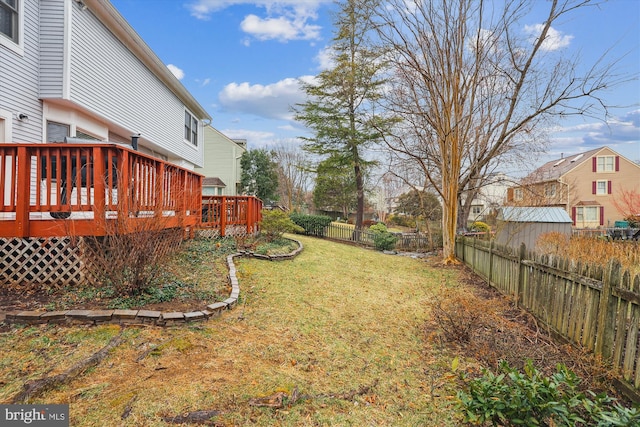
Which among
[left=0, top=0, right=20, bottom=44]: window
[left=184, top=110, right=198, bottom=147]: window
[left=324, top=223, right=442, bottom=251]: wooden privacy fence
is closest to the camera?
[left=0, top=0, right=20, bottom=44]: window

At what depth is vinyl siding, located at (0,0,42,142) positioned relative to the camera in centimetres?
586

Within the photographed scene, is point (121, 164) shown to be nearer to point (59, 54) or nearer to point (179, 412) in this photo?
point (179, 412)

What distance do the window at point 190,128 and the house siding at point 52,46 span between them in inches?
300

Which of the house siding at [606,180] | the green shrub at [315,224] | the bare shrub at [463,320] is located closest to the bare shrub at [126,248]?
the bare shrub at [463,320]

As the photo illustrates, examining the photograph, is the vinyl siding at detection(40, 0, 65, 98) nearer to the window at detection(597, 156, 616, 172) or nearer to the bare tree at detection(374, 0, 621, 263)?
the bare tree at detection(374, 0, 621, 263)

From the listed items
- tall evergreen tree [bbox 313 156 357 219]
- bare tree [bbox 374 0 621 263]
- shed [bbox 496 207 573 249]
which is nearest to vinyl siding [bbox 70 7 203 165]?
bare tree [bbox 374 0 621 263]

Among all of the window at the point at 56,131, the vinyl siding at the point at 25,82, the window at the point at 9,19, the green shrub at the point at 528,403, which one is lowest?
the green shrub at the point at 528,403

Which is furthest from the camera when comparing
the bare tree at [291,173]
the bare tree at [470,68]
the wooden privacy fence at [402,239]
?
the bare tree at [291,173]

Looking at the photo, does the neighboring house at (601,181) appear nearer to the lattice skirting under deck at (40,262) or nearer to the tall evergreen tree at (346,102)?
the tall evergreen tree at (346,102)

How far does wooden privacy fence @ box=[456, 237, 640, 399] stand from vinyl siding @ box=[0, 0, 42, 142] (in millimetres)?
9542

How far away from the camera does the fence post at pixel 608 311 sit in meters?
3.03

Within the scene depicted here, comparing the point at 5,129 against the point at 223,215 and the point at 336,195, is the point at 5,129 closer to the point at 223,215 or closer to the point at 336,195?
the point at 223,215

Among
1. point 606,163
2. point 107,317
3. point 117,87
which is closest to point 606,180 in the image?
point 606,163

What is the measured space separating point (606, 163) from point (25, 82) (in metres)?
40.4
